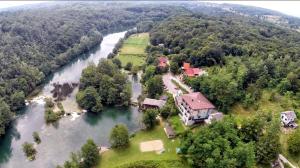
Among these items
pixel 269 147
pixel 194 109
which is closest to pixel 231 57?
pixel 194 109

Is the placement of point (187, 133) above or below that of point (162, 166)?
above

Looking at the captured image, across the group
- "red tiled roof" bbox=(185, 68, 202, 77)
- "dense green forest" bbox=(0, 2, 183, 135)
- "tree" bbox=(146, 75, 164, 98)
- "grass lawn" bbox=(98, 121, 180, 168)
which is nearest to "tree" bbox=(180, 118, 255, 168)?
"grass lawn" bbox=(98, 121, 180, 168)

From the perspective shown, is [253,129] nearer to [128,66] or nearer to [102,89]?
[102,89]

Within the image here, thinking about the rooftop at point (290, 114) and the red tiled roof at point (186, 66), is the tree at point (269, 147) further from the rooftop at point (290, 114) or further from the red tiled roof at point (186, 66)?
the red tiled roof at point (186, 66)

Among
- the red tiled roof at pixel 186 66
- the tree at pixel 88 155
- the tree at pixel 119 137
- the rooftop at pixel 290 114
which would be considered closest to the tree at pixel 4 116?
the tree at pixel 88 155

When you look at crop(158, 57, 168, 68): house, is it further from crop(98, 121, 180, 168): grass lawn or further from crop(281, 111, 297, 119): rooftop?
crop(281, 111, 297, 119): rooftop

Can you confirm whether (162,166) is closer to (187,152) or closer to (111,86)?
(187,152)

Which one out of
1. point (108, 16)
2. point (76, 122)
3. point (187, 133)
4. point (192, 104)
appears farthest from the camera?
point (108, 16)

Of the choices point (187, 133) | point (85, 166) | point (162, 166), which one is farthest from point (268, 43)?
point (85, 166)
